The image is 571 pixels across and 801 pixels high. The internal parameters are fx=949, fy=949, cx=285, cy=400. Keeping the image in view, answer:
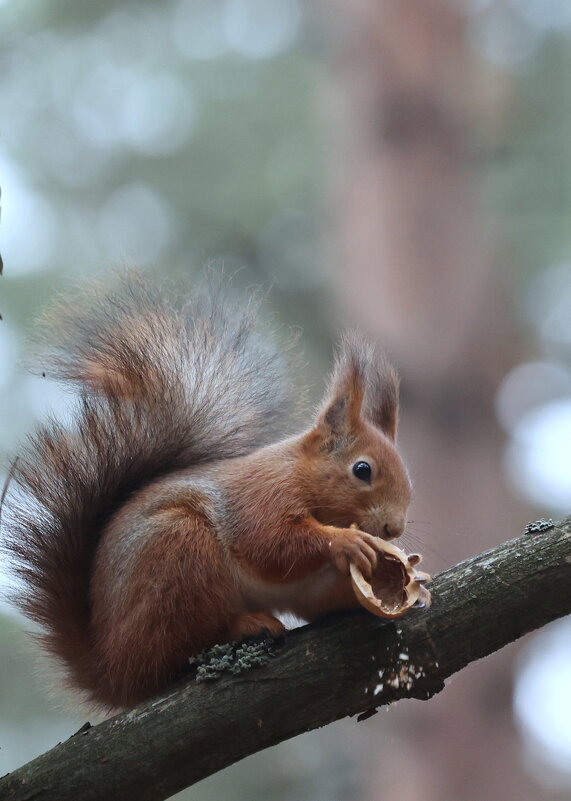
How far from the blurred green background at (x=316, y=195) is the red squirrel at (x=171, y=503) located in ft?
5.00

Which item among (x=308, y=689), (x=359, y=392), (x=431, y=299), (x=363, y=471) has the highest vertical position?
(x=359, y=392)

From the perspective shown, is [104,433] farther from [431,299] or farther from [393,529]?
[431,299]

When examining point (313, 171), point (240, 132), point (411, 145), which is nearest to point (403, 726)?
point (411, 145)

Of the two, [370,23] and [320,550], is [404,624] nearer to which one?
[320,550]

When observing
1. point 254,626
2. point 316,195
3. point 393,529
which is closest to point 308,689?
point 254,626

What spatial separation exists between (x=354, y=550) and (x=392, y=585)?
0.10m

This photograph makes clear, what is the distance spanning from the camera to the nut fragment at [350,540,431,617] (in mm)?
1646

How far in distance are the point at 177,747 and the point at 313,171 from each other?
14.2 feet

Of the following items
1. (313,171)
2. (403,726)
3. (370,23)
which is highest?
(370,23)

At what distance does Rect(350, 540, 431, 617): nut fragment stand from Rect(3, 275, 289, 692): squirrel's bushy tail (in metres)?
0.60

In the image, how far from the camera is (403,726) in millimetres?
3695

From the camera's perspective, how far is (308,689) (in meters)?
1.64

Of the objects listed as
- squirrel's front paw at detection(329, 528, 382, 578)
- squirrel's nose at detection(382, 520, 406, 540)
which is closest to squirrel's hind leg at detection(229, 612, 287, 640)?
squirrel's front paw at detection(329, 528, 382, 578)

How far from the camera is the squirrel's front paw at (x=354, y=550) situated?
66.3 inches
